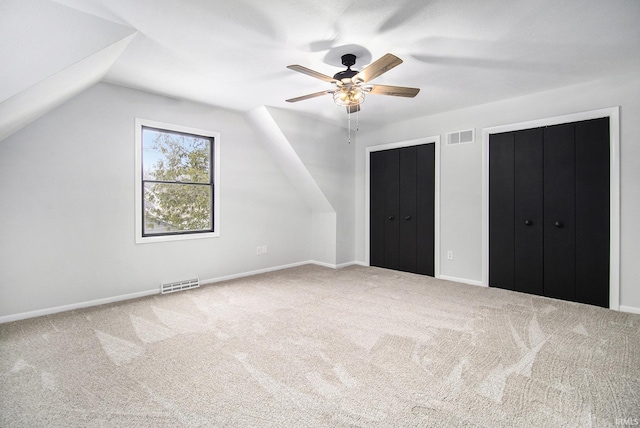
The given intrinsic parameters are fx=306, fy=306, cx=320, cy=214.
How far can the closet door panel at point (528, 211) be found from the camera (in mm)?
3803

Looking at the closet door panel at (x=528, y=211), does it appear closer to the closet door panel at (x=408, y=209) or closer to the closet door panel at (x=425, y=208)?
the closet door panel at (x=425, y=208)

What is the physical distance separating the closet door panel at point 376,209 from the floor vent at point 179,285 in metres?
2.97

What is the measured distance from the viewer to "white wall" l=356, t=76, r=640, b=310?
321cm

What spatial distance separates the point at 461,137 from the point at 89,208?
15.6 feet

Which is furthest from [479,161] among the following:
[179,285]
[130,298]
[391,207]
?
[130,298]

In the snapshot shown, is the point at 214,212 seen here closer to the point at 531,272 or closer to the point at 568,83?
the point at 531,272

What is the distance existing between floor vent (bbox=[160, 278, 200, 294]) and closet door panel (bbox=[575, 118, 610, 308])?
15.3ft

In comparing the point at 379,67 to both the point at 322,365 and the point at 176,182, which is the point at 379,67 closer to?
the point at 322,365

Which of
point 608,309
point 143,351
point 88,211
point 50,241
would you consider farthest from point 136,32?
point 608,309

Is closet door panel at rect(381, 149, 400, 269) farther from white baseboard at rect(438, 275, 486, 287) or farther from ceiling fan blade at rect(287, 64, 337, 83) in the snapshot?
ceiling fan blade at rect(287, 64, 337, 83)

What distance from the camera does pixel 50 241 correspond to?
306 centimetres

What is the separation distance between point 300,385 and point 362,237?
3.89m

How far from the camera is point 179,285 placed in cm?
395

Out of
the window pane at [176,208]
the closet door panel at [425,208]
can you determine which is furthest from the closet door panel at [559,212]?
the window pane at [176,208]
